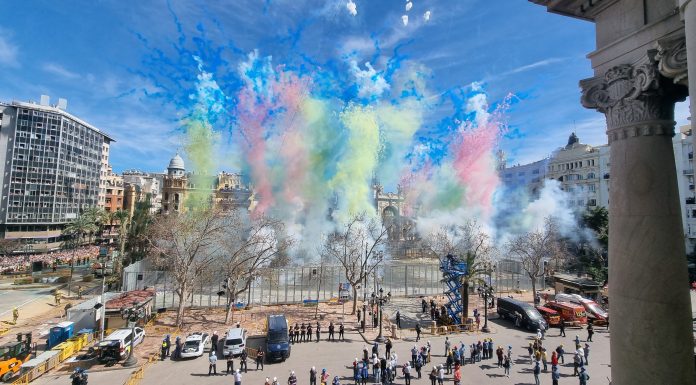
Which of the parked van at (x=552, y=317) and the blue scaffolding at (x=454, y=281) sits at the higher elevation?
the blue scaffolding at (x=454, y=281)

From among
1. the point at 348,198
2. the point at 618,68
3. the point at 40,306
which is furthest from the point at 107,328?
the point at 348,198

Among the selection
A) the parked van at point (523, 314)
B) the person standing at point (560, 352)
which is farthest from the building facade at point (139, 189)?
the person standing at point (560, 352)

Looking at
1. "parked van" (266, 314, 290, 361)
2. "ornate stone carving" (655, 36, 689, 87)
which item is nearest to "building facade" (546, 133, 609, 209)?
"parked van" (266, 314, 290, 361)

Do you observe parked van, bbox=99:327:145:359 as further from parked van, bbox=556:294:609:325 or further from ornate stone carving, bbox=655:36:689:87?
parked van, bbox=556:294:609:325

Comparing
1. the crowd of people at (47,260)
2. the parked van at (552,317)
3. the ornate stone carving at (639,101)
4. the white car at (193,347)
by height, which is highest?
the ornate stone carving at (639,101)

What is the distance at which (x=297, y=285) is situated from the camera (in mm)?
38312

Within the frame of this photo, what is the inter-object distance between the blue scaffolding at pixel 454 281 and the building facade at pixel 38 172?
74.8 m

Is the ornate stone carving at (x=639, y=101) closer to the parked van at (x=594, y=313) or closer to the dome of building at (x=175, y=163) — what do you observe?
the parked van at (x=594, y=313)

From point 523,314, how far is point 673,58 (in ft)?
82.1

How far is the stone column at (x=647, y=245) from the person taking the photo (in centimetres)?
707

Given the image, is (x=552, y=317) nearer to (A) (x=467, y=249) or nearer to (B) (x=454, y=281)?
(B) (x=454, y=281)

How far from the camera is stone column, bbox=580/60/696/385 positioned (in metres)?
7.07

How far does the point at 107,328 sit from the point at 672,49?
107ft

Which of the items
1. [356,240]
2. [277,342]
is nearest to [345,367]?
[277,342]
